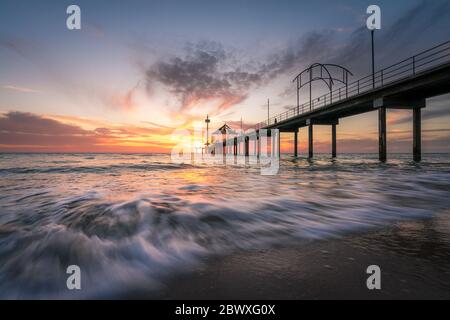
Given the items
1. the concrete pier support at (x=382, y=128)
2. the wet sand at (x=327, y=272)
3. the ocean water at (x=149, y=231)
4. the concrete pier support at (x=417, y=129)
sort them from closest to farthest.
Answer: the wet sand at (x=327, y=272) < the ocean water at (x=149, y=231) < the concrete pier support at (x=417, y=129) < the concrete pier support at (x=382, y=128)

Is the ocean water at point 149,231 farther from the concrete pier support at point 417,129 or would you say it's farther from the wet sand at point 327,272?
the concrete pier support at point 417,129

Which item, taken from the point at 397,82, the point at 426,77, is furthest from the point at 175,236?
the point at 397,82

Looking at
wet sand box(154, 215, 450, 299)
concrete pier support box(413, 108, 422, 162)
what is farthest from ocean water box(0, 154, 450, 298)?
concrete pier support box(413, 108, 422, 162)

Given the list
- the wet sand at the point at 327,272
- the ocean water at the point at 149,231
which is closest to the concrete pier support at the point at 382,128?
the ocean water at the point at 149,231

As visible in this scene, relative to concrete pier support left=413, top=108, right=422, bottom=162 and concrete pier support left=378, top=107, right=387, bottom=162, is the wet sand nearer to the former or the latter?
concrete pier support left=378, top=107, right=387, bottom=162

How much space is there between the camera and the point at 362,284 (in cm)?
178

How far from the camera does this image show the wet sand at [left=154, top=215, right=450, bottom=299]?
1702mm

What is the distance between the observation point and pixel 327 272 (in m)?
1.98

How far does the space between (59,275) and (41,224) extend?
2.28 m

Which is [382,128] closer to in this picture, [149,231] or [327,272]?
[327,272]

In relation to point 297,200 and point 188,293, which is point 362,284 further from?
point 297,200

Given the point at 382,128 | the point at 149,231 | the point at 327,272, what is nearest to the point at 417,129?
the point at 382,128

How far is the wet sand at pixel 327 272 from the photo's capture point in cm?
170

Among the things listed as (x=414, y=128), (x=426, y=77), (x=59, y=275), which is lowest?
(x=59, y=275)
